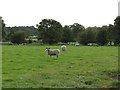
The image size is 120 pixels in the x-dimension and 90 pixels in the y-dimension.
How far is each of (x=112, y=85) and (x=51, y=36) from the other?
83256mm

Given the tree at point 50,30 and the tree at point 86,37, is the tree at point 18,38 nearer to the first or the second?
the tree at point 50,30

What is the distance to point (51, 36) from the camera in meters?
93.4

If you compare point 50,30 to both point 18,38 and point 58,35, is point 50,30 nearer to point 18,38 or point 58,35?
point 58,35

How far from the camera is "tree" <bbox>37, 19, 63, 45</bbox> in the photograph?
93.5 meters

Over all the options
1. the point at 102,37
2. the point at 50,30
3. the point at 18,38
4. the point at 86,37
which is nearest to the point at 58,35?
the point at 50,30

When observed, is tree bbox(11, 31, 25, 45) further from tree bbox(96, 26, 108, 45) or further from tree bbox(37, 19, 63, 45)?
tree bbox(96, 26, 108, 45)

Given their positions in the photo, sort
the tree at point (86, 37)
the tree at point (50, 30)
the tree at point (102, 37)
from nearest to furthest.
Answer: the tree at point (50, 30) < the tree at point (102, 37) < the tree at point (86, 37)

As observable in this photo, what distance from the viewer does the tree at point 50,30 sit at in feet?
307

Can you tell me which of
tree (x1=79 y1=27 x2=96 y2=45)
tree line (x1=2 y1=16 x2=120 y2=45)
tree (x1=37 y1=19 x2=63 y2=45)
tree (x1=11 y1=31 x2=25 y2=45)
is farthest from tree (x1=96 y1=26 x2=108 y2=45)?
tree (x1=11 y1=31 x2=25 y2=45)

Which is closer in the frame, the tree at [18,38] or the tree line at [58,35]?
the tree line at [58,35]

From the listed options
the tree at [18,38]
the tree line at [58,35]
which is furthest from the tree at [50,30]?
the tree at [18,38]

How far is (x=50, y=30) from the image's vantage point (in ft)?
309

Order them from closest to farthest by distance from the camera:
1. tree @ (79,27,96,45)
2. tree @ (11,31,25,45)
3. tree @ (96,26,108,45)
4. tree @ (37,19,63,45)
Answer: tree @ (37,19,63,45), tree @ (96,26,108,45), tree @ (79,27,96,45), tree @ (11,31,25,45)

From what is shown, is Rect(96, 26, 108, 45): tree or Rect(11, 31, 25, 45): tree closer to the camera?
Rect(96, 26, 108, 45): tree
